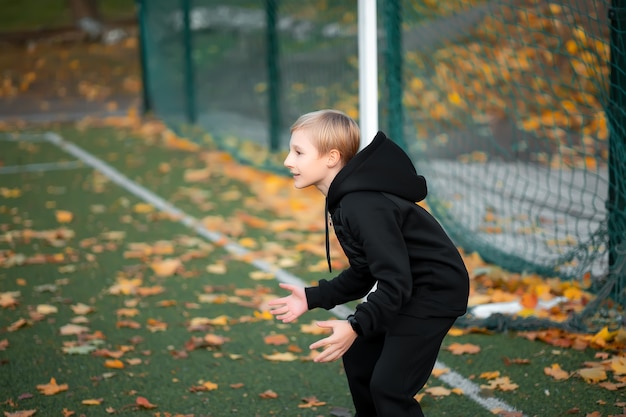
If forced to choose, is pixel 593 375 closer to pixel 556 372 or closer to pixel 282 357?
pixel 556 372

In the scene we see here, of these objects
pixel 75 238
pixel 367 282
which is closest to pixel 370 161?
pixel 367 282

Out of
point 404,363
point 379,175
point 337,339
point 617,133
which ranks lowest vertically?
point 404,363

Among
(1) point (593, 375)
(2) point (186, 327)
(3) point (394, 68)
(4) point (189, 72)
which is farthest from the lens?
(4) point (189, 72)

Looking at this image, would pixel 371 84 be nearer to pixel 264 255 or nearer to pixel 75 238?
pixel 264 255

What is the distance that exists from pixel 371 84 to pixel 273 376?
1.55 m

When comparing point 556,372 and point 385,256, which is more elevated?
point 385,256

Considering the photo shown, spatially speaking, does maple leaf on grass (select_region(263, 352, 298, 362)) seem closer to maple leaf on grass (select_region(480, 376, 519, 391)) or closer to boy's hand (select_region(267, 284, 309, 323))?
maple leaf on grass (select_region(480, 376, 519, 391))

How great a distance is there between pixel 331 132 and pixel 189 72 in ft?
32.1

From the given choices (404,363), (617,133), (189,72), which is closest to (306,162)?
(404,363)

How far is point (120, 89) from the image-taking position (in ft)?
61.7

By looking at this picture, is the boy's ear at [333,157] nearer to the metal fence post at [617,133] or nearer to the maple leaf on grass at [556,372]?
the maple leaf on grass at [556,372]

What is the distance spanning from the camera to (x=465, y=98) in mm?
8602

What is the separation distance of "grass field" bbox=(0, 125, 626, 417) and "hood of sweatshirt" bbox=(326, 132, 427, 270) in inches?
49.4

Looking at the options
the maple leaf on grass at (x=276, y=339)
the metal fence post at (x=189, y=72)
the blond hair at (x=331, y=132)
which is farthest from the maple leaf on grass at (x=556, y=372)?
the metal fence post at (x=189, y=72)
